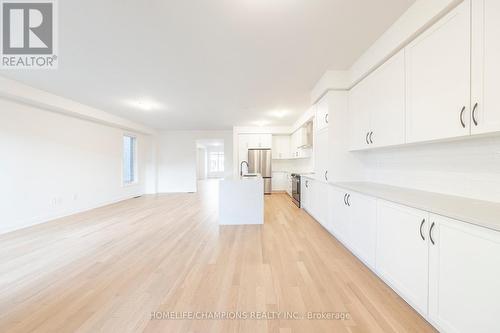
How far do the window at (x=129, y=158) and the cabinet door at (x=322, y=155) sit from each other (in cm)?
639

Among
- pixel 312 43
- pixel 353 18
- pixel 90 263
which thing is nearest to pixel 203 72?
pixel 312 43

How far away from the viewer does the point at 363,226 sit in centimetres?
235

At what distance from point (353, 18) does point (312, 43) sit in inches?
19.3

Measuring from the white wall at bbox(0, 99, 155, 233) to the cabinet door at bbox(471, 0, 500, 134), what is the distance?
239 inches

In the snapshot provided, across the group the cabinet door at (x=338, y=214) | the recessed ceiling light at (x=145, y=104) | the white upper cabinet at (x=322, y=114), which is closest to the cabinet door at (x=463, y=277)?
the cabinet door at (x=338, y=214)

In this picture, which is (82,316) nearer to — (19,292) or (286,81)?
(19,292)

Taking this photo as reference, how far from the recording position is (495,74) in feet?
4.24

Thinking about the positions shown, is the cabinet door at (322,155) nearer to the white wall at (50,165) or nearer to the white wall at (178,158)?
the white wall at (178,158)

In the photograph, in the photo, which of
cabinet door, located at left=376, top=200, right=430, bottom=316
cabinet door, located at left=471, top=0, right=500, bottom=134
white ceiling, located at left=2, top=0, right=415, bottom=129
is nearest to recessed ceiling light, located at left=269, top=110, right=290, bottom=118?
white ceiling, located at left=2, top=0, right=415, bottom=129

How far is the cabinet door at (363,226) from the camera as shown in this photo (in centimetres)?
217

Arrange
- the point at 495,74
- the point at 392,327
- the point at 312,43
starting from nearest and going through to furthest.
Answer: the point at 495,74 → the point at 392,327 → the point at 312,43

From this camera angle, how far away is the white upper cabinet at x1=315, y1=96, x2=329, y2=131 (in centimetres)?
344

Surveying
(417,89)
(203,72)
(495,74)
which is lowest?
(495,74)

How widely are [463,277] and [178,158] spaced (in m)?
8.53
